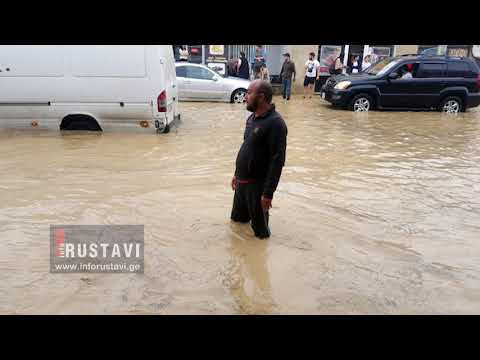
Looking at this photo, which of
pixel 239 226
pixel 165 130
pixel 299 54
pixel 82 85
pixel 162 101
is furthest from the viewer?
pixel 299 54

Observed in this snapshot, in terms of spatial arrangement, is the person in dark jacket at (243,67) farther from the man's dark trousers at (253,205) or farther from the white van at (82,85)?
the man's dark trousers at (253,205)

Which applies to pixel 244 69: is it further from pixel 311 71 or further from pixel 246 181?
pixel 246 181

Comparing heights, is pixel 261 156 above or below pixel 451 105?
below

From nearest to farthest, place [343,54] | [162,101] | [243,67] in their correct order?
[162,101]
[243,67]
[343,54]

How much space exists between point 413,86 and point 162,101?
9.18m

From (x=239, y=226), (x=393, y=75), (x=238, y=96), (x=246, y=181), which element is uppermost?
(x=393, y=75)

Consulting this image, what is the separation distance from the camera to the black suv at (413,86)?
42.9ft

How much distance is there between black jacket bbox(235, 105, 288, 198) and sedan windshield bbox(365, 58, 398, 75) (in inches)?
427

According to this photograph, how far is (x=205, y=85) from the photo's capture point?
45.9ft

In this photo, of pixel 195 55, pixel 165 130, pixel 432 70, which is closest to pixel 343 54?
pixel 432 70

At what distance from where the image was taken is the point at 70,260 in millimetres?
3740

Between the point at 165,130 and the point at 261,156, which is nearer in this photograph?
the point at 261,156

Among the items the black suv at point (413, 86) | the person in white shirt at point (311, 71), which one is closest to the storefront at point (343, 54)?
the person in white shirt at point (311, 71)
